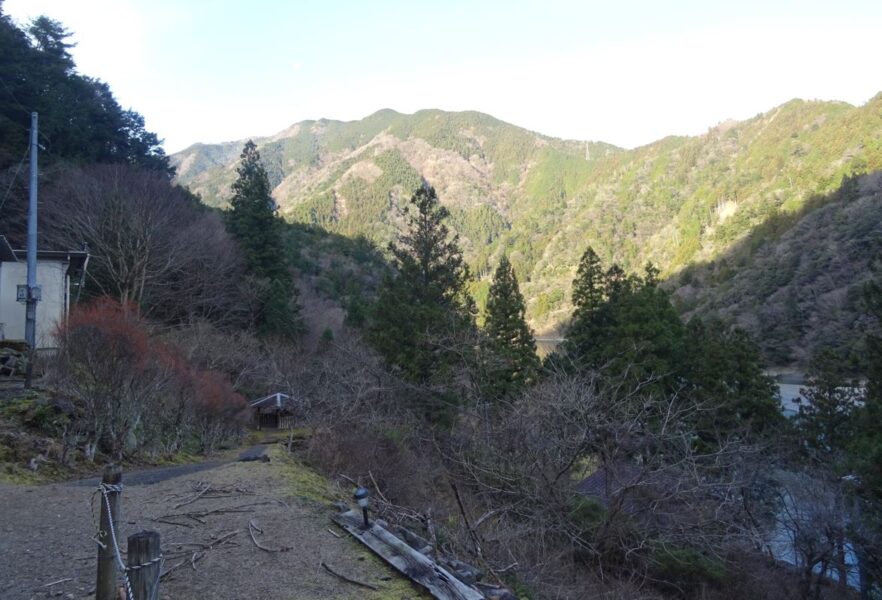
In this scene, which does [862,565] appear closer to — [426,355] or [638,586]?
[638,586]

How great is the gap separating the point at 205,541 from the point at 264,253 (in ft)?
82.9

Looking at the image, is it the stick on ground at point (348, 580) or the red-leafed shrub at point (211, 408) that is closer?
the stick on ground at point (348, 580)

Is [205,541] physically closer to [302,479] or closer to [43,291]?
[302,479]

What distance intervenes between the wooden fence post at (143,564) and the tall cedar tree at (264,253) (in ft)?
73.8

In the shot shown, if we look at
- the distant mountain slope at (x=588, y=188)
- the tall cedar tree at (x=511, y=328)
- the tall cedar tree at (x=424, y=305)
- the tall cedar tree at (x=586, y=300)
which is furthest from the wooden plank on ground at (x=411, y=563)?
the distant mountain slope at (x=588, y=188)

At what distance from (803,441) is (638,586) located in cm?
1174

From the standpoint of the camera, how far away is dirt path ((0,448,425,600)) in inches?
160

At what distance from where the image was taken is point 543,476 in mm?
9383

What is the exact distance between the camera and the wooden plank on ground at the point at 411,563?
13.2 ft

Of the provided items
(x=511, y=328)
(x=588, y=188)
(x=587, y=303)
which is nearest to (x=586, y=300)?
(x=587, y=303)

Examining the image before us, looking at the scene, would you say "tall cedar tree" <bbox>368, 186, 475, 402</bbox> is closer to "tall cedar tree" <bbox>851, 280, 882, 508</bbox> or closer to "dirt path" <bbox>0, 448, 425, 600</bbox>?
"dirt path" <bbox>0, 448, 425, 600</bbox>

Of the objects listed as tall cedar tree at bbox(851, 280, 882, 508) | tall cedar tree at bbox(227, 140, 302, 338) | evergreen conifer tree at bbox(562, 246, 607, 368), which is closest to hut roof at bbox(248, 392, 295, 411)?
tall cedar tree at bbox(227, 140, 302, 338)

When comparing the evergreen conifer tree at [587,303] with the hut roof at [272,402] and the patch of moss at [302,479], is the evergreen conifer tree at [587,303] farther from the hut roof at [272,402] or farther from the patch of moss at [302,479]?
the patch of moss at [302,479]

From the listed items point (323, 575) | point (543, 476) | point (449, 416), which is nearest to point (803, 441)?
point (449, 416)
